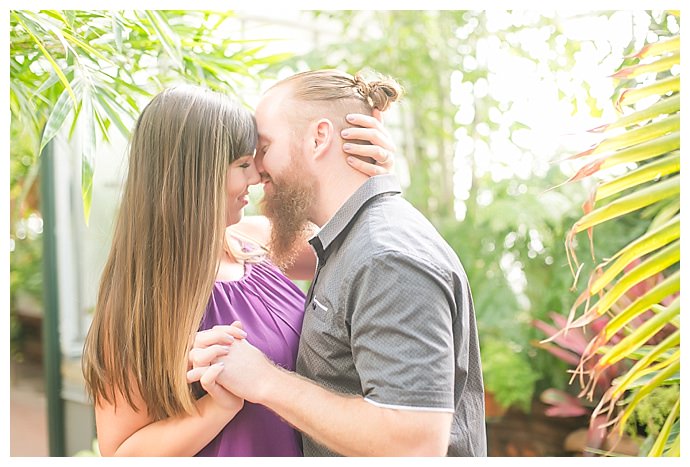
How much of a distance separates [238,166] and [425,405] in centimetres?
63

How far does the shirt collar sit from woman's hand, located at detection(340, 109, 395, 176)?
41mm

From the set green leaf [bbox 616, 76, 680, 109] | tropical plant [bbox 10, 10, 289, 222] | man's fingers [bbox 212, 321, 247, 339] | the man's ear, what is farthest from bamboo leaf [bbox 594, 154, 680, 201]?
tropical plant [bbox 10, 10, 289, 222]

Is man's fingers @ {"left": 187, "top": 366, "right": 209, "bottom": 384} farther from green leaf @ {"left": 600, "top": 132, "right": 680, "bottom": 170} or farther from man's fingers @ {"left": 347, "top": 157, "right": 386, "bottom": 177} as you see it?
green leaf @ {"left": 600, "top": 132, "right": 680, "bottom": 170}

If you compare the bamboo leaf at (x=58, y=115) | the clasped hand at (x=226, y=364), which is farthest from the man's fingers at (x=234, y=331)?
the bamboo leaf at (x=58, y=115)

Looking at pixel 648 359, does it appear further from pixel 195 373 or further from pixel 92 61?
pixel 92 61

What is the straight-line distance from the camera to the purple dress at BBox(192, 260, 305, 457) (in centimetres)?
145

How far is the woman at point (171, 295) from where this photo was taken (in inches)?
53.7

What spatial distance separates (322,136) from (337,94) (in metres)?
0.10

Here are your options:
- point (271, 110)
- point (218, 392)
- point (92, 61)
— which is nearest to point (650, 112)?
point (271, 110)

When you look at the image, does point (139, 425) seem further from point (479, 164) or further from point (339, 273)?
point (479, 164)

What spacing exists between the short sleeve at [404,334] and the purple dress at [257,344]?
0.95ft

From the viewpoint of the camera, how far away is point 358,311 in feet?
4.01

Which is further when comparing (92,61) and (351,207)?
(92,61)

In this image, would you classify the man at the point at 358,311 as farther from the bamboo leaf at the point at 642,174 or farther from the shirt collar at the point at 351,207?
the bamboo leaf at the point at 642,174
